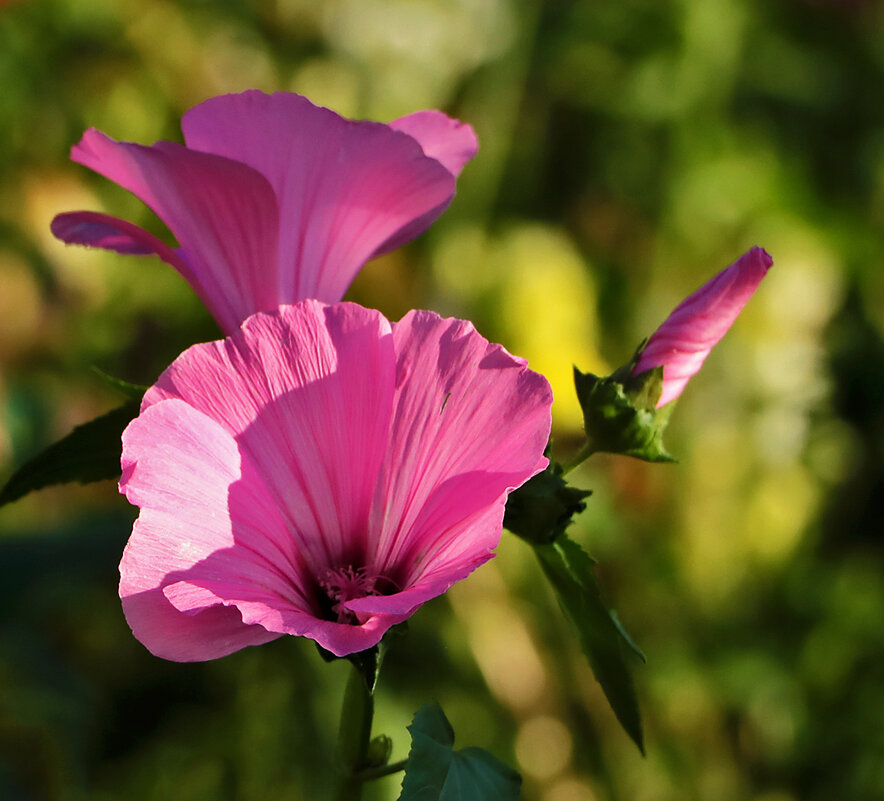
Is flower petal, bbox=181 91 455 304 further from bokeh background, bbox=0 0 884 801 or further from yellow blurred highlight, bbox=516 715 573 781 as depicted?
yellow blurred highlight, bbox=516 715 573 781

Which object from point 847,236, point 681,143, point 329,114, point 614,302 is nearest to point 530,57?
point 681,143

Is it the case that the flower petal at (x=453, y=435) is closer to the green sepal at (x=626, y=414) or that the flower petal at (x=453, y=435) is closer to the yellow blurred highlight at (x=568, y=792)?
the green sepal at (x=626, y=414)

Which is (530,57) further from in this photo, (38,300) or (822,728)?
(822,728)

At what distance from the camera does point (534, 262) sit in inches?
70.2

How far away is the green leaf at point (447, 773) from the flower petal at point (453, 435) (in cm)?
7

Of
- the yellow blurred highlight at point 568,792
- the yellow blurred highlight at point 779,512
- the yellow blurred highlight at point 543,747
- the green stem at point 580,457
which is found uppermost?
the green stem at point 580,457

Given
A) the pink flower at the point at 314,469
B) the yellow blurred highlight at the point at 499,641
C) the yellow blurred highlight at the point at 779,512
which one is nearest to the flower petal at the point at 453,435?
the pink flower at the point at 314,469

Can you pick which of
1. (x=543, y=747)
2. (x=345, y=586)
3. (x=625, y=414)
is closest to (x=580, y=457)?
(x=625, y=414)

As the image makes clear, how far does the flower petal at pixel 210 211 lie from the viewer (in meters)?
0.49

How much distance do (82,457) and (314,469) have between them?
0.13 m

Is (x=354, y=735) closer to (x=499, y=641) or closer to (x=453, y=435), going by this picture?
(x=453, y=435)

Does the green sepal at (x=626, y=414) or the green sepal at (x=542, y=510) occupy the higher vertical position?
the green sepal at (x=626, y=414)

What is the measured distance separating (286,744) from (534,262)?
0.88 m

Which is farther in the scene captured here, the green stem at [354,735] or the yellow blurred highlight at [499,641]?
the yellow blurred highlight at [499,641]
